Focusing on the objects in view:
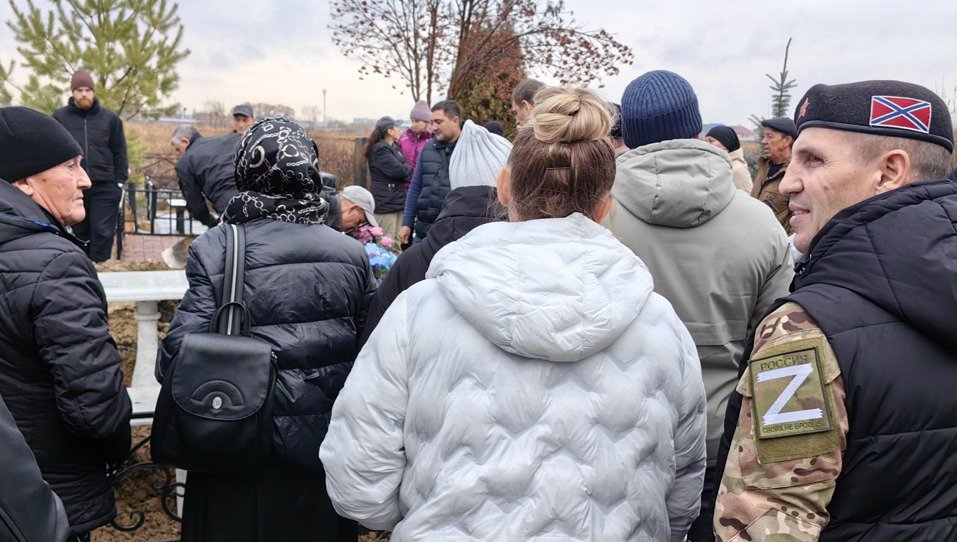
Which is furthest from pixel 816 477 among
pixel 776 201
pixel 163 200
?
pixel 163 200

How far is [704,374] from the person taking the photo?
2.55 m

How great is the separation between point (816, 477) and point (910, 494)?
0.18m

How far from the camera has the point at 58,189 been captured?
275cm

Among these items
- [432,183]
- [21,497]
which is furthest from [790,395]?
[432,183]

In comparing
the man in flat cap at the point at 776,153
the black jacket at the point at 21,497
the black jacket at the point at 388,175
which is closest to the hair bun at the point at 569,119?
the black jacket at the point at 21,497

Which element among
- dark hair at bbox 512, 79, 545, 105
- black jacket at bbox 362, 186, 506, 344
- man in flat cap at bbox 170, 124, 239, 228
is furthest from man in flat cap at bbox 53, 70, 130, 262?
black jacket at bbox 362, 186, 506, 344

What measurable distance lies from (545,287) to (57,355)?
1717 mm

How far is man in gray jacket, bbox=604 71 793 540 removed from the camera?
248cm

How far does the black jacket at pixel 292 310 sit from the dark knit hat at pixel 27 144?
2.01 feet

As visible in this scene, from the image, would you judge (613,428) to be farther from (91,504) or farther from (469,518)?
(91,504)

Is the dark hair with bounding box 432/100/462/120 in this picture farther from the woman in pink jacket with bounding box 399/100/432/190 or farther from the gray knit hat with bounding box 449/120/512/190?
the gray knit hat with bounding box 449/120/512/190

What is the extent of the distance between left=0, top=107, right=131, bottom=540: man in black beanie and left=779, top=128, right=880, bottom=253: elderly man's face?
2141 millimetres

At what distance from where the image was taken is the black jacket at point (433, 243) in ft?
8.87

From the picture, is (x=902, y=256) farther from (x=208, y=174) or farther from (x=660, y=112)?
(x=208, y=174)
